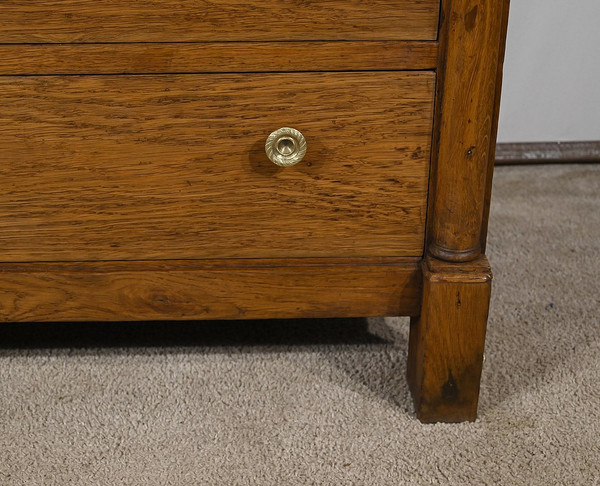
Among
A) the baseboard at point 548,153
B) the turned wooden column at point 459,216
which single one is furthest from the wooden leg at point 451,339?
the baseboard at point 548,153

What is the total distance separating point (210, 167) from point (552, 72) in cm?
100

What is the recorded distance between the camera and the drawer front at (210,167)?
2.40ft

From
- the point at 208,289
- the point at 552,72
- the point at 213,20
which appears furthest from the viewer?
the point at 552,72

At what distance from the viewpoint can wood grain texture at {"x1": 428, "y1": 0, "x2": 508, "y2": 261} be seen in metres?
0.70

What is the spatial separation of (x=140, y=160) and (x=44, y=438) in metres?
0.29

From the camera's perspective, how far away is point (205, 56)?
2.36 feet

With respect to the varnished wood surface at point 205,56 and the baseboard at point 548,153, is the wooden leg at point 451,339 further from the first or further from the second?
the baseboard at point 548,153

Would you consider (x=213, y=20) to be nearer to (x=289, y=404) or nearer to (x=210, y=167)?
(x=210, y=167)

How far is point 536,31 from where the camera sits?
150 cm

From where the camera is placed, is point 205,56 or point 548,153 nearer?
point 205,56

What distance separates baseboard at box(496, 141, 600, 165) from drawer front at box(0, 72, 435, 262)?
0.85 m

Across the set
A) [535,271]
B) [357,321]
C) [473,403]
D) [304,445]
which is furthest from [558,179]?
[304,445]

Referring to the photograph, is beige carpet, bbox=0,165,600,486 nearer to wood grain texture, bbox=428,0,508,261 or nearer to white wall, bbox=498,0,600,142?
wood grain texture, bbox=428,0,508,261

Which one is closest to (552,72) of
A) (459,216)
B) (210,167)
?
(459,216)
